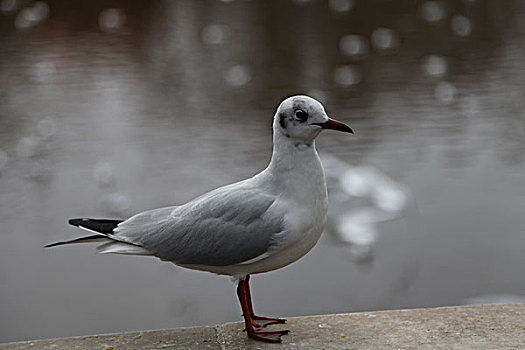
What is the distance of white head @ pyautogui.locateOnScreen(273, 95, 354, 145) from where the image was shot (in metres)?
1.29

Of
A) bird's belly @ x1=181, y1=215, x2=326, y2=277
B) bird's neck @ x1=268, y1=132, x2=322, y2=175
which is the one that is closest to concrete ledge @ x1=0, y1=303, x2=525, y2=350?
bird's belly @ x1=181, y1=215, x2=326, y2=277

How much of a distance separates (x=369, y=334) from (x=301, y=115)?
433mm

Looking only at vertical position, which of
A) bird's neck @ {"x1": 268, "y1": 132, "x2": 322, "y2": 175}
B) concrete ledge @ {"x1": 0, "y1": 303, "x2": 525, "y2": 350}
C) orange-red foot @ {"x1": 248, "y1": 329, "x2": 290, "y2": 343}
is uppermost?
bird's neck @ {"x1": 268, "y1": 132, "x2": 322, "y2": 175}

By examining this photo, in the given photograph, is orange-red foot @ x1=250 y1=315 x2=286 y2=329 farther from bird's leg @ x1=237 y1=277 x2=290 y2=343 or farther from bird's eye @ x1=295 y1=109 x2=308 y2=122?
bird's eye @ x1=295 y1=109 x2=308 y2=122

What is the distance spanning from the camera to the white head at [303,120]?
1291 millimetres

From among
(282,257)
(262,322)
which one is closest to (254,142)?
(262,322)

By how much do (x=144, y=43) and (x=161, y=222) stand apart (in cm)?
300

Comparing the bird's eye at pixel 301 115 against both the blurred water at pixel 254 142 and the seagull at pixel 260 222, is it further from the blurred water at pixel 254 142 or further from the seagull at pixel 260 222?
the blurred water at pixel 254 142

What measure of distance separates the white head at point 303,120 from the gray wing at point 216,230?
12cm

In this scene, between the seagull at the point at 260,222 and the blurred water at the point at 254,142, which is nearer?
the seagull at the point at 260,222

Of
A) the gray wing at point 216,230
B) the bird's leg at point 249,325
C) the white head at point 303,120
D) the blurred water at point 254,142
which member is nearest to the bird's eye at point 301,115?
the white head at point 303,120

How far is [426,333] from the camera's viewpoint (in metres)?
1.39

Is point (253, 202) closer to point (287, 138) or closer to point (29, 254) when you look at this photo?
point (287, 138)

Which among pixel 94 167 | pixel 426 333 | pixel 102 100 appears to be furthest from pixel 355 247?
pixel 102 100
